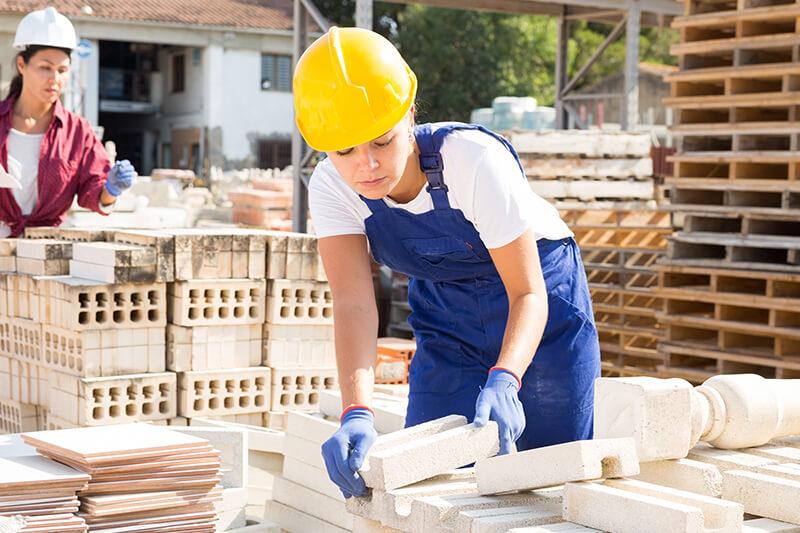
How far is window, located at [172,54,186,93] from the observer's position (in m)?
36.7

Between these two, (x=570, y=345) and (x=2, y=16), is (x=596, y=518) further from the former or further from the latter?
(x=2, y=16)

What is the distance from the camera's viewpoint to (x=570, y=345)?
11.8 feet

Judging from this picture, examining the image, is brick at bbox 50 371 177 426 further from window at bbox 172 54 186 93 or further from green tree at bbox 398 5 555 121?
window at bbox 172 54 186 93

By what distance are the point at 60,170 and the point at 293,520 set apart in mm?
2966

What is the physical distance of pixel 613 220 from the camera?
1015 centimetres

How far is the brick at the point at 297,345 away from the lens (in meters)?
5.69

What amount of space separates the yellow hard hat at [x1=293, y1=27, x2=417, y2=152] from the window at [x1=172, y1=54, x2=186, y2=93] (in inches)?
1365

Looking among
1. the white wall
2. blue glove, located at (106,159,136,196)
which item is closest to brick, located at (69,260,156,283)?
blue glove, located at (106,159,136,196)

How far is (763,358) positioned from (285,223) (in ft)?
27.2

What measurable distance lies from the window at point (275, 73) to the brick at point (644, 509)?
34.2m

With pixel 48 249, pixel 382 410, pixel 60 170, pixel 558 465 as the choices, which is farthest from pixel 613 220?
pixel 558 465

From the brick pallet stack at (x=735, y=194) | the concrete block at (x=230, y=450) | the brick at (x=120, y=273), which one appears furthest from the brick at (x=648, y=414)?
the brick pallet stack at (x=735, y=194)

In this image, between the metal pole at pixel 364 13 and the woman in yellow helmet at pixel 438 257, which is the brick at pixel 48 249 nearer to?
the woman in yellow helmet at pixel 438 257

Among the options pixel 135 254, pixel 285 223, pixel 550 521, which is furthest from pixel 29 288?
pixel 285 223
